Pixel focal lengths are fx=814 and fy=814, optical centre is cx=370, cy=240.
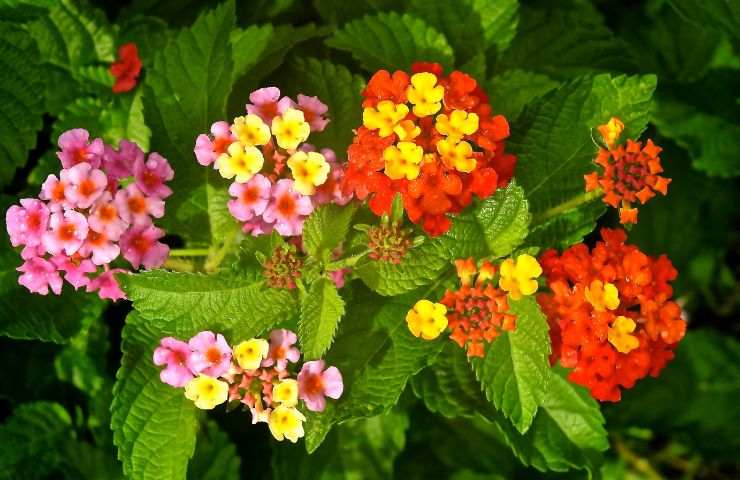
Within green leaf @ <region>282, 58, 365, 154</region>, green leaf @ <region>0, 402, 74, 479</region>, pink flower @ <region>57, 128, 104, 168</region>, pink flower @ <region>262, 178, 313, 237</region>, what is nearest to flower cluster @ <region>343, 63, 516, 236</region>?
pink flower @ <region>262, 178, 313, 237</region>

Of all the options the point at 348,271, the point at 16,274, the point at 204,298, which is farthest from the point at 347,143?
the point at 16,274

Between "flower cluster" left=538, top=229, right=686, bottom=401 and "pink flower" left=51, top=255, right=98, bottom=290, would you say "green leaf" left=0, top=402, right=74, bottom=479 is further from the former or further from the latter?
"flower cluster" left=538, top=229, right=686, bottom=401

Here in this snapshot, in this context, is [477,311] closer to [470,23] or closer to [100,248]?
[100,248]

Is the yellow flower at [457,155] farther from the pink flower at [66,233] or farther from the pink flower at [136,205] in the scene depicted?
the pink flower at [66,233]

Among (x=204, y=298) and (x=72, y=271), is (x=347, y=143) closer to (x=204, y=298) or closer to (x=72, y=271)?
(x=204, y=298)

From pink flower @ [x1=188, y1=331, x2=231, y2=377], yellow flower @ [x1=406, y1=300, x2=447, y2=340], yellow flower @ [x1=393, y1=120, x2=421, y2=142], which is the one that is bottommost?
pink flower @ [x1=188, y1=331, x2=231, y2=377]

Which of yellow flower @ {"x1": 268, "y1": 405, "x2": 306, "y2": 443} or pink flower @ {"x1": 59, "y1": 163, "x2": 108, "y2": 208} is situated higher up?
pink flower @ {"x1": 59, "y1": 163, "x2": 108, "y2": 208}

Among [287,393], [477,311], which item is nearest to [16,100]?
[287,393]
